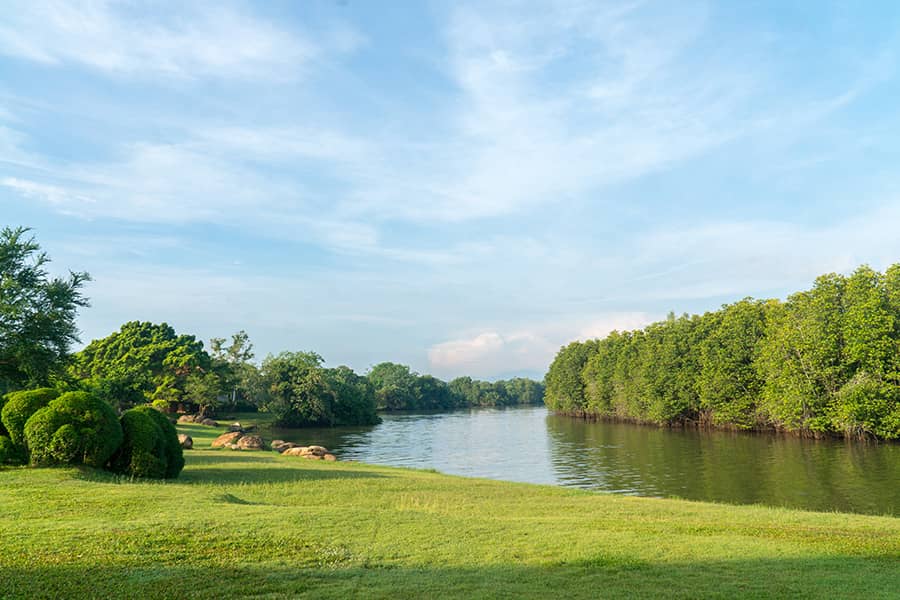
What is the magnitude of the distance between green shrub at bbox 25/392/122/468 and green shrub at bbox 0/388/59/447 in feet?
1.82

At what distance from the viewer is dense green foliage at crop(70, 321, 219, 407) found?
7069 cm

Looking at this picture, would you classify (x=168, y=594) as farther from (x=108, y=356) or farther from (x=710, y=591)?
(x=108, y=356)

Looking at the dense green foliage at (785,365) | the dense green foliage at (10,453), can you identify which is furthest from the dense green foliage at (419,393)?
the dense green foliage at (10,453)

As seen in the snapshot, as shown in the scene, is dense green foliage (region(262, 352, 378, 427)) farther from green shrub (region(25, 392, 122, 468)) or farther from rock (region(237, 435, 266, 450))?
green shrub (region(25, 392, 122, 468))

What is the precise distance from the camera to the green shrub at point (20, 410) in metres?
17.7

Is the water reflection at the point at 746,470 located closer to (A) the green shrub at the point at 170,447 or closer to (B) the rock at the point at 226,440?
(A) the green shrub at the point at 170,447

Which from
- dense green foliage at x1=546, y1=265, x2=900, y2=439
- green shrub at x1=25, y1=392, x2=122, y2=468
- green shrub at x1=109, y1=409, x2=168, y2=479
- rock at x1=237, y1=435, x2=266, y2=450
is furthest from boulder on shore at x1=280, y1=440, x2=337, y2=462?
dense green foliage at x1=546, y1=265, x2=900, y2=439

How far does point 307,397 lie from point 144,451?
60.9 meters

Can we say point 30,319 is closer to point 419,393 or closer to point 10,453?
point 10,453

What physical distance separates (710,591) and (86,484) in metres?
14.3

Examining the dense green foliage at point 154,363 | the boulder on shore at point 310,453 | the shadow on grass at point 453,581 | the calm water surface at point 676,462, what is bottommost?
the calm water surface at point 676,462

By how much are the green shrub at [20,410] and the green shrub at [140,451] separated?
2.43m

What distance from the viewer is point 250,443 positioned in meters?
36.5

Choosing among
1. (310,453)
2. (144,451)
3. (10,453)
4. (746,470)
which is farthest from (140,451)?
(746,470)
